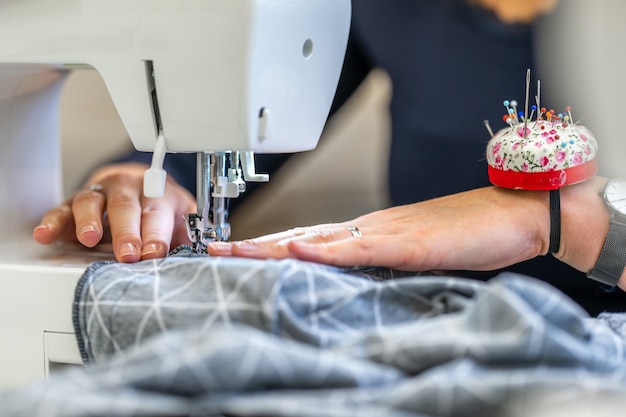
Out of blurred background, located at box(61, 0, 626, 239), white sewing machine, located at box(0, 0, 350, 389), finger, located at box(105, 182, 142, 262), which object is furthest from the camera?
blurred background, located at box(61, 0, 626, 239)

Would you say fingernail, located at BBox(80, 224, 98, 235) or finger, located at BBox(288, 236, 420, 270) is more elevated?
finger, located at BBox(288, 236, 420, 270)

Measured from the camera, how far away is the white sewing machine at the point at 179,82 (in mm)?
779

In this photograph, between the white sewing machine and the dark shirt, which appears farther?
the dark shirt

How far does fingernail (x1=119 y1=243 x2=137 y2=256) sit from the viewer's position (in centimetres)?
87

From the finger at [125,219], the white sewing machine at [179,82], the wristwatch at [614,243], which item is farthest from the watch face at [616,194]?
the finger at [125,219]

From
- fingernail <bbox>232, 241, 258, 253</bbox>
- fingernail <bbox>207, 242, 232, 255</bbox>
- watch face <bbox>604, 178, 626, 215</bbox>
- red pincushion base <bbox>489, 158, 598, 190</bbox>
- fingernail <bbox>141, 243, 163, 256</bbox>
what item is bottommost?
fingernail <bbox>141, 243, 163, 256</bbox>

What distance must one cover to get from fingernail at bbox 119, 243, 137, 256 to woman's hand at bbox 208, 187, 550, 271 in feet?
0.39

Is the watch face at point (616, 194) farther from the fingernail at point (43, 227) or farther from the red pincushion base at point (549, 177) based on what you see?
the fingernail at point (43, 227)

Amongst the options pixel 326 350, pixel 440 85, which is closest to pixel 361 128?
pixel 440 85

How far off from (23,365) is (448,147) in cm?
90

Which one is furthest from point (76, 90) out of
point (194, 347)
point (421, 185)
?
point (194, 347)

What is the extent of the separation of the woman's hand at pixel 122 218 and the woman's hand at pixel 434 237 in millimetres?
133

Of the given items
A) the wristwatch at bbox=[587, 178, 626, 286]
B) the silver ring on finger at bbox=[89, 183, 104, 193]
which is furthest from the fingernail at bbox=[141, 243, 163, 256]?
the wristwatch at bbox=[587, 178, 626, 286]

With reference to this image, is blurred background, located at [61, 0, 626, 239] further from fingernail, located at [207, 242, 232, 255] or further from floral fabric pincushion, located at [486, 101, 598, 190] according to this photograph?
fingernail, located at [207, 242, 232, 255]
